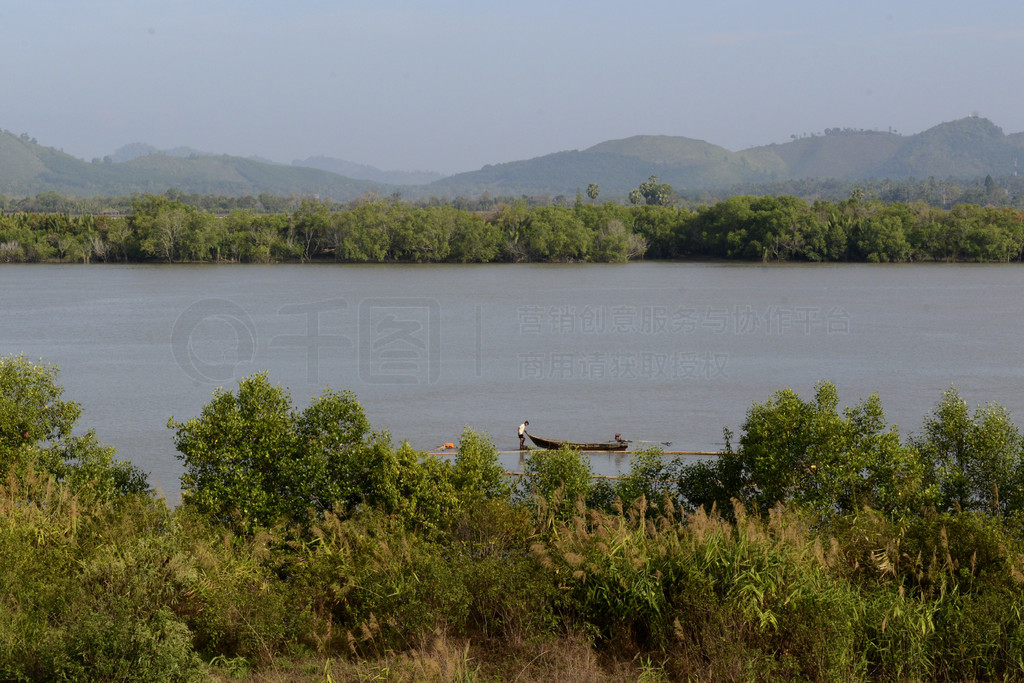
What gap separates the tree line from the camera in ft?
246

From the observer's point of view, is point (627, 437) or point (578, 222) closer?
point (627, 437)

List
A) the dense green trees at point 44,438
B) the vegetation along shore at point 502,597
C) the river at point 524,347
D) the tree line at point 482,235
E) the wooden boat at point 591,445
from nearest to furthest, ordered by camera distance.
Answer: the vegetation along shore at point 502,597 < the dense green trees at point 44,438 < the wooden boat at point 591,445 < the river at point 524,347 < the tree line at point 482,235

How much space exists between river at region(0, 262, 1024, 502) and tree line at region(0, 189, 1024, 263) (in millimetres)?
12347

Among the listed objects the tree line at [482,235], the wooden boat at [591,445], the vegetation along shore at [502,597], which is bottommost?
the wooden boat at [591,445]

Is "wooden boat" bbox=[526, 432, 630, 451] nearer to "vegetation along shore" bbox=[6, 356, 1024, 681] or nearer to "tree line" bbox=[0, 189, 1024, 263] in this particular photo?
"vegetation along shore" bbox=[6, 356, 1024, 681]

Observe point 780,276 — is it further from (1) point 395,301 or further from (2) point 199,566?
(2) point 199,566

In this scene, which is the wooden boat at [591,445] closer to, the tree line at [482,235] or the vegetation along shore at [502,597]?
the vegetation along shore at [502,597]

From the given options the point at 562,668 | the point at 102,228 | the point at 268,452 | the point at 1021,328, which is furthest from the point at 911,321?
the point at 102,228

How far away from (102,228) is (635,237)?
44375mm

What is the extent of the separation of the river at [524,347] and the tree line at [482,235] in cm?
1235

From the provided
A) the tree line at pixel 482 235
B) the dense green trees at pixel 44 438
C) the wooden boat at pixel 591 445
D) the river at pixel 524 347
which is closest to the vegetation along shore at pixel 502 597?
the dense green trees at pixel 44 438

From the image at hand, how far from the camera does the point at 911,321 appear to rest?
137 ft

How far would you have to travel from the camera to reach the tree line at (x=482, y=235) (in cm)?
7506

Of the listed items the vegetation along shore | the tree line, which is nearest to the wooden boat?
the vegetation along shore
